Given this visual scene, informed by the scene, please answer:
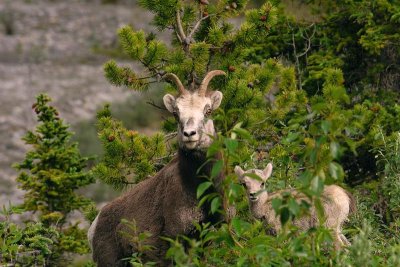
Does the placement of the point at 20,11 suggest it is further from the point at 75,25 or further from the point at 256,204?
the point at 256,204

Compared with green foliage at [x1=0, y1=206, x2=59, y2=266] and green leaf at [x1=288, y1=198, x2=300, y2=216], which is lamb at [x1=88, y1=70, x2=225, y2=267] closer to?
green foliage at [x1=0, y1=206, x2=59, y2=266]

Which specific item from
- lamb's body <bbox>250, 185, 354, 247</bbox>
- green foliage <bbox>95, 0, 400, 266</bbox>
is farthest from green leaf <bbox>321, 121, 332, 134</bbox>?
lamb's body <bbox>250, 185, 354, 247</bbox>

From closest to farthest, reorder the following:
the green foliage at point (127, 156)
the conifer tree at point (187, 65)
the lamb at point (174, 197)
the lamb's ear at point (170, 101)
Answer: the lamb at point (174, 197) < the lamb's ear at point (170, 101) < the conifer tree at point (187, 65) < the green foliage at point (127, 156)

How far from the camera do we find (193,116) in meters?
8.93

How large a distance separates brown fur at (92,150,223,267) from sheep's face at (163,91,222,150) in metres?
0.18

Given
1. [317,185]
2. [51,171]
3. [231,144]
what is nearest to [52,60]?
[51,171]

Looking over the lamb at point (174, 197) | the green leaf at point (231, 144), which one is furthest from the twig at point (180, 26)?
the green leaf at point (231, 144)

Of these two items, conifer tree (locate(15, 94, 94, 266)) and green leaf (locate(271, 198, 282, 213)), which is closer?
green leaf (locate(271, 198, 282, 213))

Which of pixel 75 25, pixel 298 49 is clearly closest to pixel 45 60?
pixel 75 25

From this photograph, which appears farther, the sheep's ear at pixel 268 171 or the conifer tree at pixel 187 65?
the conifer tree at pixel 187 65

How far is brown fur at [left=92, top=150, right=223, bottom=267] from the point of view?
9297 millimetres

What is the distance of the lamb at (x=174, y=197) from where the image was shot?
29.5ft

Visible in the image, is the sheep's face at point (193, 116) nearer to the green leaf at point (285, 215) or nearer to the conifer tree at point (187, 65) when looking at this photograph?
the conifer tree at point (187, 65)

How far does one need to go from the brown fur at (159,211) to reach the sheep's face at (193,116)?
0.18 metres
